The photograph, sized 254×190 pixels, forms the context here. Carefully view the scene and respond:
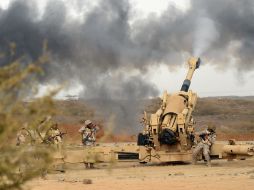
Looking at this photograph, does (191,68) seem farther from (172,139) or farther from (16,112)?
(16,112)

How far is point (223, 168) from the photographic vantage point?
19078mm

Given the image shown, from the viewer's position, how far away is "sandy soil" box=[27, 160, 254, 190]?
1439 centimetres

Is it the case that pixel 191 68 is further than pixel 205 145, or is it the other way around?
pixel 191 68

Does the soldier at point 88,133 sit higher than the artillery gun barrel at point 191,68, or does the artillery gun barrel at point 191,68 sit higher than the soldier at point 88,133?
the artillery gun barrel at point 191,68

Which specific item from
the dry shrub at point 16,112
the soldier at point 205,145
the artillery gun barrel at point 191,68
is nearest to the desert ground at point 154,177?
the soldier at point 205,145

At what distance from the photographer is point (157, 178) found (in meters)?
16.2

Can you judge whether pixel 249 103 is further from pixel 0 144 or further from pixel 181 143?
pixel 0 144

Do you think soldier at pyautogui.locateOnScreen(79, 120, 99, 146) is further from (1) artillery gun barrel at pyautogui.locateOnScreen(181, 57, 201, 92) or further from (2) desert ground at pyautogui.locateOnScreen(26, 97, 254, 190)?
(1) artillery gun barrel at pyautogui.locateOnScreen(181, 57, 201, 92)

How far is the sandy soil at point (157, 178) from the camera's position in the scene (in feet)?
47.2

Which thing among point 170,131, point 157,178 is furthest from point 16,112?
point 170,131

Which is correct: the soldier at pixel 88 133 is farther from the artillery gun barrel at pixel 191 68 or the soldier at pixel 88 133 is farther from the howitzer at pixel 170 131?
the artillery gun barrel at pixel 191 68

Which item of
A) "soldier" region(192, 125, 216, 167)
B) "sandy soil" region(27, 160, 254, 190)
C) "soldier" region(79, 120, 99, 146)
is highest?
"soldier" region(79, 120, 99, 146)

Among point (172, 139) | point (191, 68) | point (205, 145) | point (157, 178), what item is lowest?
point (157, 178)

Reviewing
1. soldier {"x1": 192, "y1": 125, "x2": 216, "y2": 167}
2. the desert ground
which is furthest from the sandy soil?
soldier {"x1": 192, "y1": 125, "x2": 216, "y2": 167}
